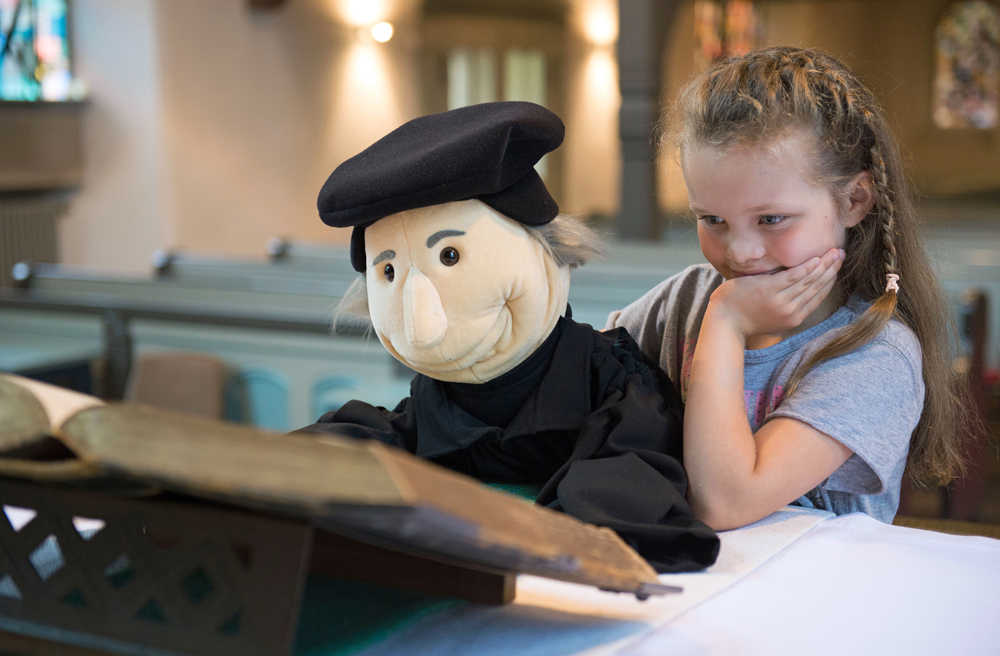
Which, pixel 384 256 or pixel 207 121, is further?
pixel 207 121

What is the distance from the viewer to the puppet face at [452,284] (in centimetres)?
83

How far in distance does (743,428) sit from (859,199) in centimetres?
32

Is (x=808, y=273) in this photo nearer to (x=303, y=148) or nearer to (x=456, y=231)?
(x=456, y=231)

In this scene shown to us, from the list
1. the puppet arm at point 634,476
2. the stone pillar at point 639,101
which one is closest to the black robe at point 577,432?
the puppet arm at point 634,476

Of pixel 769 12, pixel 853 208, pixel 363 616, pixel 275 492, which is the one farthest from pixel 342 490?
pixel 769 12

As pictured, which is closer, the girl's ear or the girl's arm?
the girl's arm

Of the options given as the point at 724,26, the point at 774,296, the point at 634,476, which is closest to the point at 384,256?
the point at 634,476

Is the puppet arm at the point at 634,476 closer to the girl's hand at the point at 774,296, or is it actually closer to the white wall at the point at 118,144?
the girl's hand at the point at 774,296

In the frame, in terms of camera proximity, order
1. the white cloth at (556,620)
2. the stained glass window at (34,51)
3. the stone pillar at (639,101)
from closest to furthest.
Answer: the white cloth at (556,620) → the stone pillar at (639,101) → the stained glass window at (34,51)

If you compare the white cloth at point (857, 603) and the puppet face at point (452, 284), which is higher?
the puppet face at point (452, 284)

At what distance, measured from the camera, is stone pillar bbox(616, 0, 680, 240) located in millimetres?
5898

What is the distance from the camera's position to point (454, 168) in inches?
31.2

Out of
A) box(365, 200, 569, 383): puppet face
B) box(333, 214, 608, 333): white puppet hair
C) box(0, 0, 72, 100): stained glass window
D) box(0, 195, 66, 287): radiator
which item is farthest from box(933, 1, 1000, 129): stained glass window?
box(365, 200, 569, 383): puppet face

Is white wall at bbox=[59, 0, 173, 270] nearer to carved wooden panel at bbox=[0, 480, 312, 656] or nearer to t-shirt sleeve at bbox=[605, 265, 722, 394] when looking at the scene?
t-shirt sleeve at bbox=[605, 265, 722, 394]
